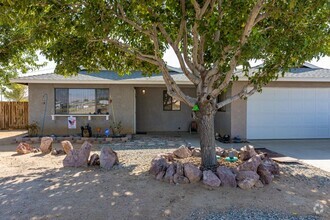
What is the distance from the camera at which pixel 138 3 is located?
4.80m

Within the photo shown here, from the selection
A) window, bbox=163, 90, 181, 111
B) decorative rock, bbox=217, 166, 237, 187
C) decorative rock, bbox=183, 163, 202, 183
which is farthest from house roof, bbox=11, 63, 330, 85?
decorative rock, bbox=183, 163, 202, 183

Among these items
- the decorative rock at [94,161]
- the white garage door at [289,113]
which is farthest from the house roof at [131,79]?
the decorative rock at [94,161]

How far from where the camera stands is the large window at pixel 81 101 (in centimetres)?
1205

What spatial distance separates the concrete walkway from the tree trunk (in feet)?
10.00

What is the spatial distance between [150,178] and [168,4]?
3.57 meters

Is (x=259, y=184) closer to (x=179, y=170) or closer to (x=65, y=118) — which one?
(x=179, y=170)

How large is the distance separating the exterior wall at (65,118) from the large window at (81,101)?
0.70 feet

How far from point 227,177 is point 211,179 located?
314 millimetres

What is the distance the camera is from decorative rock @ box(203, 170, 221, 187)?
16.4ft

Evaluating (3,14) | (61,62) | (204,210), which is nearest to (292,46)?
(204,210)

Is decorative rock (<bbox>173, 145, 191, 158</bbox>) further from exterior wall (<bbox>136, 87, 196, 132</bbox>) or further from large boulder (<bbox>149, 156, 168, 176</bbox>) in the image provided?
exterior wall (<bbox>136, 87, 196, 132</bbox>)

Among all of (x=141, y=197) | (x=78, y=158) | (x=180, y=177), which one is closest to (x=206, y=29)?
(x=180, y=177)

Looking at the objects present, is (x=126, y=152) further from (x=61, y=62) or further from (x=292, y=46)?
(x=292, y=46)

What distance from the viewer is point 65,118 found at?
39.7ft
